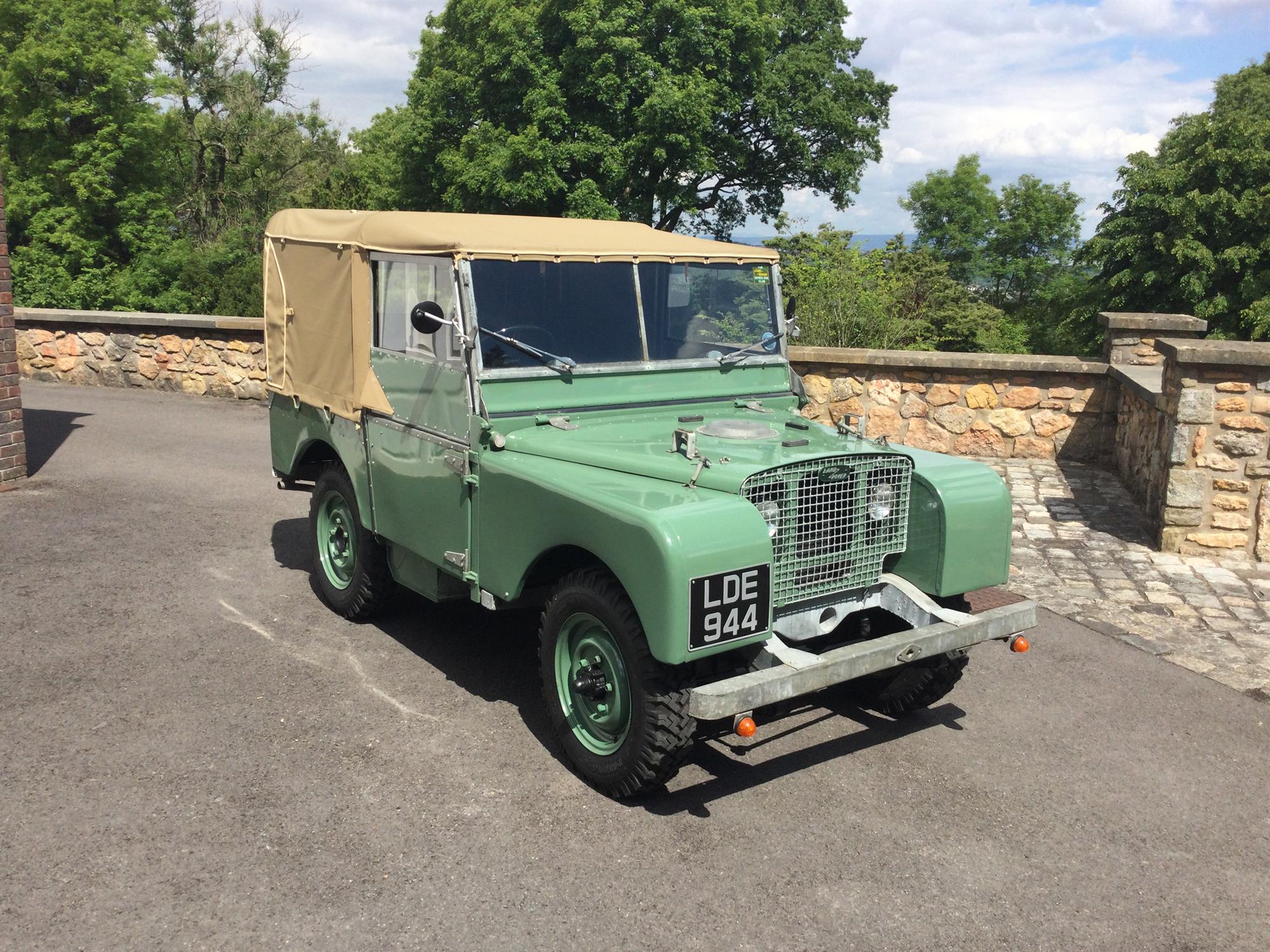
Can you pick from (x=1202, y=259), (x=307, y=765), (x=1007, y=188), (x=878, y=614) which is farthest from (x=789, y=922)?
(x=1007, y=188)

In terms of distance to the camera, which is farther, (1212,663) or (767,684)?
(1212,663)

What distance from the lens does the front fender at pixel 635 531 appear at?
368cm

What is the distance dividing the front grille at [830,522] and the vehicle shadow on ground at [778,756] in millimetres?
761

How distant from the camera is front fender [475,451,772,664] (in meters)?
3.68

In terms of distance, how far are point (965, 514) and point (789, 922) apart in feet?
6.26

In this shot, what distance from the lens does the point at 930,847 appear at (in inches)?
156

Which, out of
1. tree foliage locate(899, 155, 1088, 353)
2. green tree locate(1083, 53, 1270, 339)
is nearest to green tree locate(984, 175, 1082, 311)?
tree foliage locate(899, 155, 1088, 353)

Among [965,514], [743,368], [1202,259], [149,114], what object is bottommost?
[965,514]

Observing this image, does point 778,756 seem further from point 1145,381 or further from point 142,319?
point 142,319

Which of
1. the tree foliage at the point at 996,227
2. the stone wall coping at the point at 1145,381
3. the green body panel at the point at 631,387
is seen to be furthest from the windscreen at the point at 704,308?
the tree foliage at the point at 996,227

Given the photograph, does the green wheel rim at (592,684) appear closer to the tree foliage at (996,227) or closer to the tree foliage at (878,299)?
the tree foliage at (878,299)

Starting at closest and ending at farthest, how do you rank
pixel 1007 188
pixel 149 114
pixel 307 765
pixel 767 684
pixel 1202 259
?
pixel 767 684 < pixel 307 765 < pixel 1202 259 < pixel 149 114 < pixel 1007 188

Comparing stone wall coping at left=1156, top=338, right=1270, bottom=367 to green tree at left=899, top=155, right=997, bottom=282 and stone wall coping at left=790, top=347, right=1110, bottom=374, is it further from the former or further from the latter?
green tree at left=899, top=155, right=997, bottom=282

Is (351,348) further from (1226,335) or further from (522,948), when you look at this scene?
(1226,335)
